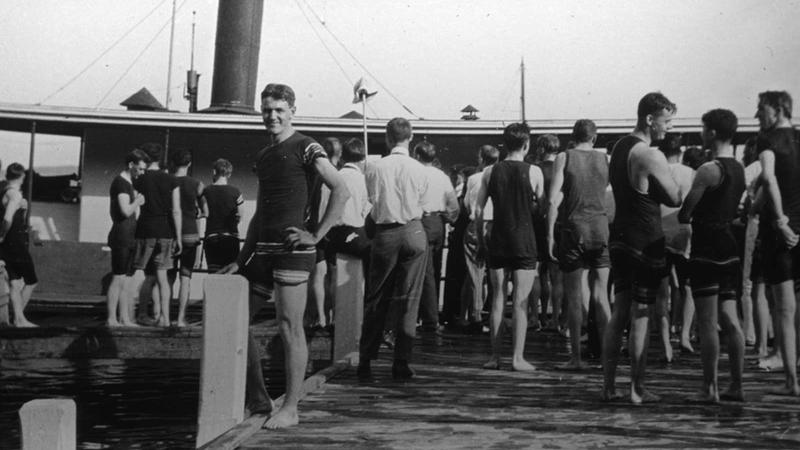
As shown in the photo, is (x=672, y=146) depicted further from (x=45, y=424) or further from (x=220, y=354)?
(x=45, y=424)

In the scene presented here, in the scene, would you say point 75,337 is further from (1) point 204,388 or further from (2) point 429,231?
(1) point 204,388

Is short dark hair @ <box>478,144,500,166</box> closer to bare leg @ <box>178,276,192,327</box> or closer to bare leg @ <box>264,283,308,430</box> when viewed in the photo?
bare leg @ <box>178,276,192,327</box>

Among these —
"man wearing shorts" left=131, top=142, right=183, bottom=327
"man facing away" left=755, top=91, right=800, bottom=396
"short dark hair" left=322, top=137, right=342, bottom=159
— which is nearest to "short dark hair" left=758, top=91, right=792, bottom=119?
"man facing away" left=755, top=91, right=800, bottom=396

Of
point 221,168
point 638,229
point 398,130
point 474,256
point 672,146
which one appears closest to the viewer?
point 638,229

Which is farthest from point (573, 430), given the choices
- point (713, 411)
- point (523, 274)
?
point (523, 274)

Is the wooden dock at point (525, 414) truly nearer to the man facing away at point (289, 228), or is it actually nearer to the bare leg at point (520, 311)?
the bare leg at point (520, 311)

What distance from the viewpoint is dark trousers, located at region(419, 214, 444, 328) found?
39.2 ft

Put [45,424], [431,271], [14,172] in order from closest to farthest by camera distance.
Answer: [45,424]
[431,271]
[14,172]

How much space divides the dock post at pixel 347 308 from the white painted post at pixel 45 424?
6122 mm

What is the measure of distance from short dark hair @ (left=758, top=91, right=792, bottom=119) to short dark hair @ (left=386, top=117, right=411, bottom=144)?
9.07ft

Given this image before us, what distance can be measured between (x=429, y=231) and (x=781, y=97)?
5120mm

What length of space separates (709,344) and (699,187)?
1029 millimetres

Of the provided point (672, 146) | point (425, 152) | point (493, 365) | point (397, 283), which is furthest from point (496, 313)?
point (425, 152)

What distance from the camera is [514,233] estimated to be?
355 inches
